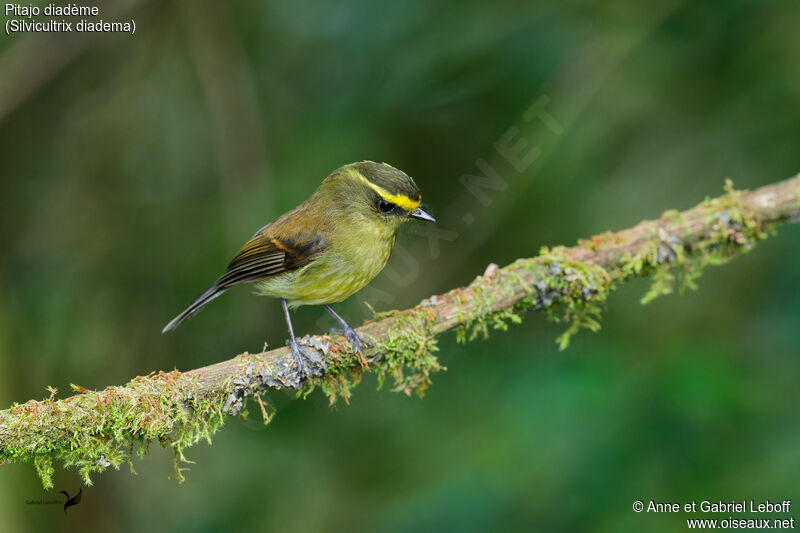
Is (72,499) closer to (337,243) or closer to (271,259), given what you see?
(271,259)

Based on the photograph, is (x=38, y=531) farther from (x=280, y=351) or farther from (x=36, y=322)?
(x=280, y=351)

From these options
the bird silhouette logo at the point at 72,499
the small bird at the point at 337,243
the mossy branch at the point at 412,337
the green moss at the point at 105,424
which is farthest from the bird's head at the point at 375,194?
the bird silhouette logo at the point at 72,499

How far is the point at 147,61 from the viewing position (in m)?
5.14

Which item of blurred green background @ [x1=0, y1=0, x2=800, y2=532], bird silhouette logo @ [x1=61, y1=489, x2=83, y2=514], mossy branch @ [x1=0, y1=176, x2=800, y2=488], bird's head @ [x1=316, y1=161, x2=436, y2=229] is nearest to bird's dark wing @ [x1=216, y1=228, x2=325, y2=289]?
bird's head @ [x1=316, y1=161, x2=436, y2=229]

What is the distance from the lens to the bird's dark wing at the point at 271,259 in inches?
133

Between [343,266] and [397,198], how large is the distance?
1.31 ft

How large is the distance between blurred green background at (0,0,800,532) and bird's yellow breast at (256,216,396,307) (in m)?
1.07

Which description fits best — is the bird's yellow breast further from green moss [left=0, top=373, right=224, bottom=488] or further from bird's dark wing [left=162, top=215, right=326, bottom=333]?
green moss [left=0, top=373, right=224, bottom=488]

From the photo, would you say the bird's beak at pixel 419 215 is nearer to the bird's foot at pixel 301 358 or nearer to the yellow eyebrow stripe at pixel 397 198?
the yellow eyebrow stripe at pixel 397 198

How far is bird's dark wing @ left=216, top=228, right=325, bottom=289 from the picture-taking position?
3.37 metres

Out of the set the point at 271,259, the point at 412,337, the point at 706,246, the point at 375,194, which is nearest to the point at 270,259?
the point at 271,259

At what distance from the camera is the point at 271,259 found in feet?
11.3

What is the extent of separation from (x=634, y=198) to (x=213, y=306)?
2906mm

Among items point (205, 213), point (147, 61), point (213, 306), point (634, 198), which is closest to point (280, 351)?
point (213, 306)
